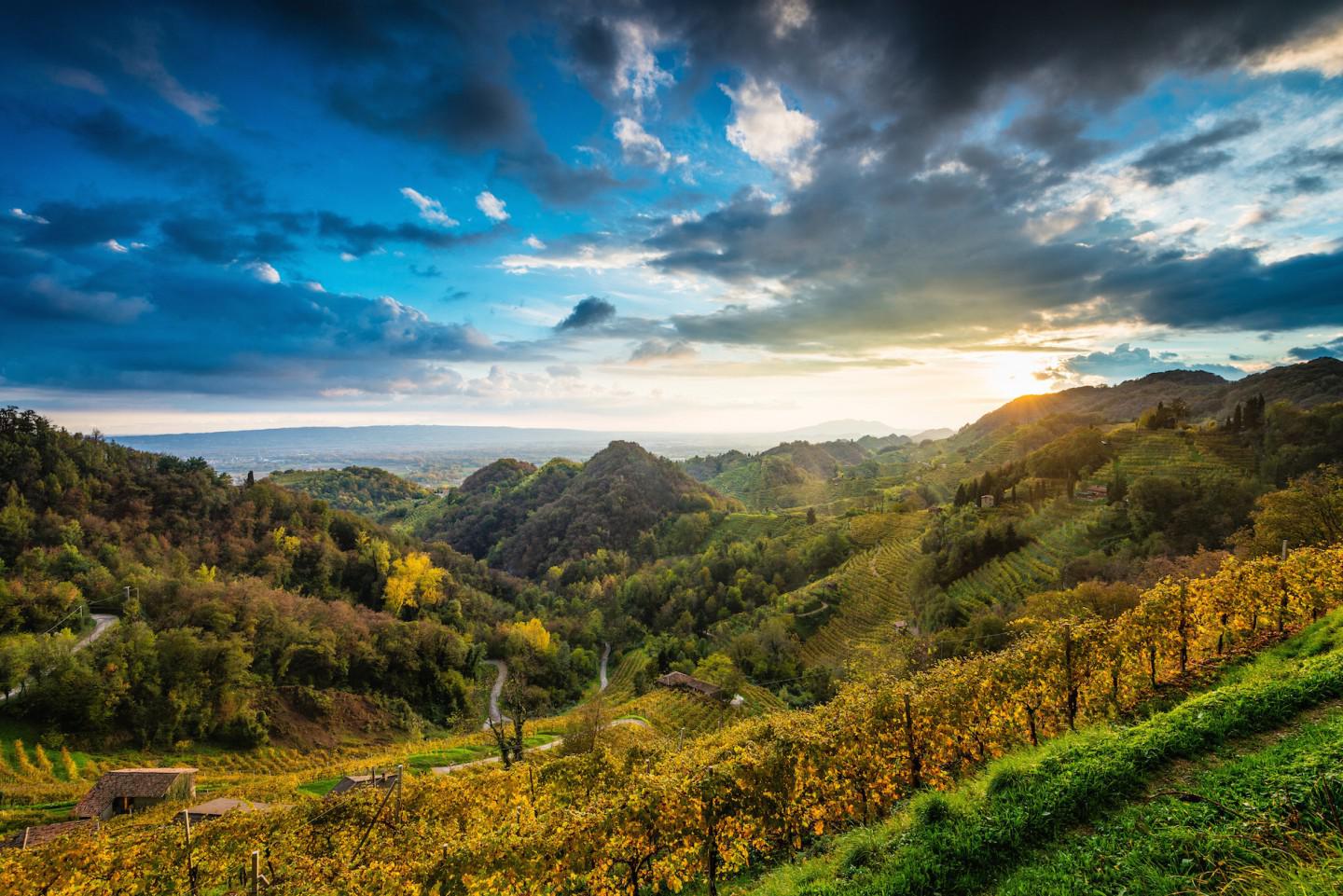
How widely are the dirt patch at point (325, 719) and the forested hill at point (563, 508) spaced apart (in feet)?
222

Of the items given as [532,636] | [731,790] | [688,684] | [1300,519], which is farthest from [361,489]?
[1300,519]

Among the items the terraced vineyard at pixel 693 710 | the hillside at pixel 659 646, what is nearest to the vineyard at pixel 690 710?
the terraced vineyard at pixel 693 710

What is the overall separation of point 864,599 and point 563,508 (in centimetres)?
9291

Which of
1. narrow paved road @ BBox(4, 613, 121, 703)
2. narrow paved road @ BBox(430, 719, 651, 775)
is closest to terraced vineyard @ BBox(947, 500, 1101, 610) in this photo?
narrow paved road @ BBox(430, 719, 651, 775)

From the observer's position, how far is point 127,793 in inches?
1004

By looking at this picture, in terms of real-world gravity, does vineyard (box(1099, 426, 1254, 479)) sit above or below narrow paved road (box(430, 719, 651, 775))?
above

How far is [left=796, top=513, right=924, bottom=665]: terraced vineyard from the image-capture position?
5347 cm

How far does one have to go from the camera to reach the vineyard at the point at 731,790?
10805mm

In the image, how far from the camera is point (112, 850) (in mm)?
12000

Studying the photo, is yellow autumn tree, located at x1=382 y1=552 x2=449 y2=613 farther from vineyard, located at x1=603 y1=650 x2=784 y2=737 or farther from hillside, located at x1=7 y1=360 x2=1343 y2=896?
vineyard, located at x1=603 y1=650 x2=784 y2=737

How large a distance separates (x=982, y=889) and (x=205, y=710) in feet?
171

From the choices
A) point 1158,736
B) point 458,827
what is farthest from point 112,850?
point 1158,736

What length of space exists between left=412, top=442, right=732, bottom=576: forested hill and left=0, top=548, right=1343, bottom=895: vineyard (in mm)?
106824

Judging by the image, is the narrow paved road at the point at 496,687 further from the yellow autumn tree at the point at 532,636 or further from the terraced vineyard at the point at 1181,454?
the terraced vineyard at the point at 1181,454
